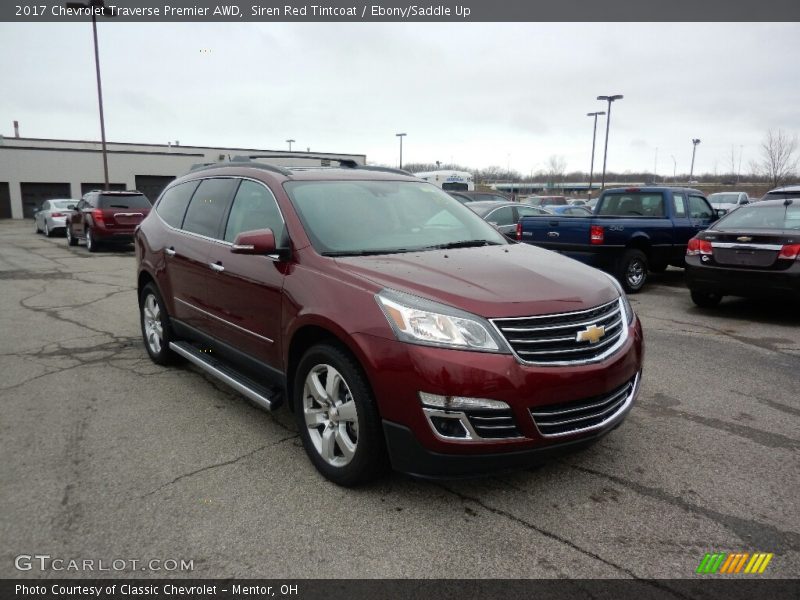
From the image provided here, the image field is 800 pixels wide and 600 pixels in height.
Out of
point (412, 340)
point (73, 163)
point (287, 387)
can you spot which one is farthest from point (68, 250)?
point (73, 163)

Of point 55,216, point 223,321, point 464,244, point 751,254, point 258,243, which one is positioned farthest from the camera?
point 55,216

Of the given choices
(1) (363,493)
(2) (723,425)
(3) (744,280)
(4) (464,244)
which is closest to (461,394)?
(1) (363,493)

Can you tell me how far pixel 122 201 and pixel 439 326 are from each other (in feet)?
54.4

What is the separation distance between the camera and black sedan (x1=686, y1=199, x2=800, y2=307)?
22.8ft

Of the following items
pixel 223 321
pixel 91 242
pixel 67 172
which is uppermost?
pixel 67 172

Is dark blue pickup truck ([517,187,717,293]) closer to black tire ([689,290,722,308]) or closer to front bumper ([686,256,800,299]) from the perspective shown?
black tire ([689,290,722,308])

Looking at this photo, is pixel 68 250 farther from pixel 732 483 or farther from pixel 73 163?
pixel 73 163

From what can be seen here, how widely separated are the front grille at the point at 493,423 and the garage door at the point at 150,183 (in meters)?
41.1

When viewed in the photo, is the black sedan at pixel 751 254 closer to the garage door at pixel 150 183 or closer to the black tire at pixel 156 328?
the black tire at pixel 156 328

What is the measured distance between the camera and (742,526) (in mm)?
2844

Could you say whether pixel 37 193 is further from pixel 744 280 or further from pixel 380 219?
pixel 744 280

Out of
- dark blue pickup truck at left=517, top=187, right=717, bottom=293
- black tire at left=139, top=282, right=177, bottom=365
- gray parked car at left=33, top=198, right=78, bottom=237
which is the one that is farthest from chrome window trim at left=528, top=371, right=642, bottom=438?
gray parked car at left=33, top=198, right=78, bottom=237

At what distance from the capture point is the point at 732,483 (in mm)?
3244
